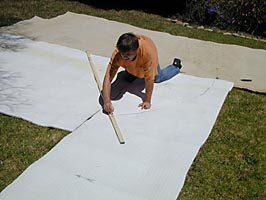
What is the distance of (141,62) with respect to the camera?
128 inches

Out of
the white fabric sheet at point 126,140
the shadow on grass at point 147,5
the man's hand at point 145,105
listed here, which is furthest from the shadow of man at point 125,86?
the shadow on grass at point 147,5

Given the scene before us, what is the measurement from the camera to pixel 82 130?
2.95m

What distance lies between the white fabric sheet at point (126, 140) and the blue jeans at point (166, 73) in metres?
0.07

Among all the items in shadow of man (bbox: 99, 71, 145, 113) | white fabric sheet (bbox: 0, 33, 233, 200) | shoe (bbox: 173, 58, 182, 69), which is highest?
shoe (bbox: 173, 58, 182, 69)

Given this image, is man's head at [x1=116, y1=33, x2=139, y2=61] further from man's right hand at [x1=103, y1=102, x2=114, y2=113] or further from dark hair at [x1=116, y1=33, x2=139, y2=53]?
man's right hand at [x1=103, y1=102, x2=114, y2=113]

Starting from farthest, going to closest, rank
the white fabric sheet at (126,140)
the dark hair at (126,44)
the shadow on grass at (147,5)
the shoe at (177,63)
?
1. the shadow on grass at (147,5)
2. the shoe at (177,63)
3. the dark hair at (126,44)
4. the white fabric sheet at (126,140)

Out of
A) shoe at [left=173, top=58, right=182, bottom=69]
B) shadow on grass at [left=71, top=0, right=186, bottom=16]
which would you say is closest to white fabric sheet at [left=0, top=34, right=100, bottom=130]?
shoe at [left=173, top=58, right=182, bottom=69]

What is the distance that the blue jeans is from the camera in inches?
145

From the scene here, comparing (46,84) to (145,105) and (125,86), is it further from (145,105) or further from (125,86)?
(145,105)

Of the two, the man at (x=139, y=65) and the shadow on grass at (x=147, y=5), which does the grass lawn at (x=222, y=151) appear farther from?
the shadow on grass at (x=147, y=5)

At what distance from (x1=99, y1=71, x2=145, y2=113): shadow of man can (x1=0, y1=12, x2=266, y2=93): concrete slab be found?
57 centimetres

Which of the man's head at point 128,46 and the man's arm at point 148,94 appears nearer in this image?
the man's head at point 128,46

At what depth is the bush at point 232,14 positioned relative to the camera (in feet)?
18.0

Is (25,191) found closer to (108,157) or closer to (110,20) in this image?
(108,157)
